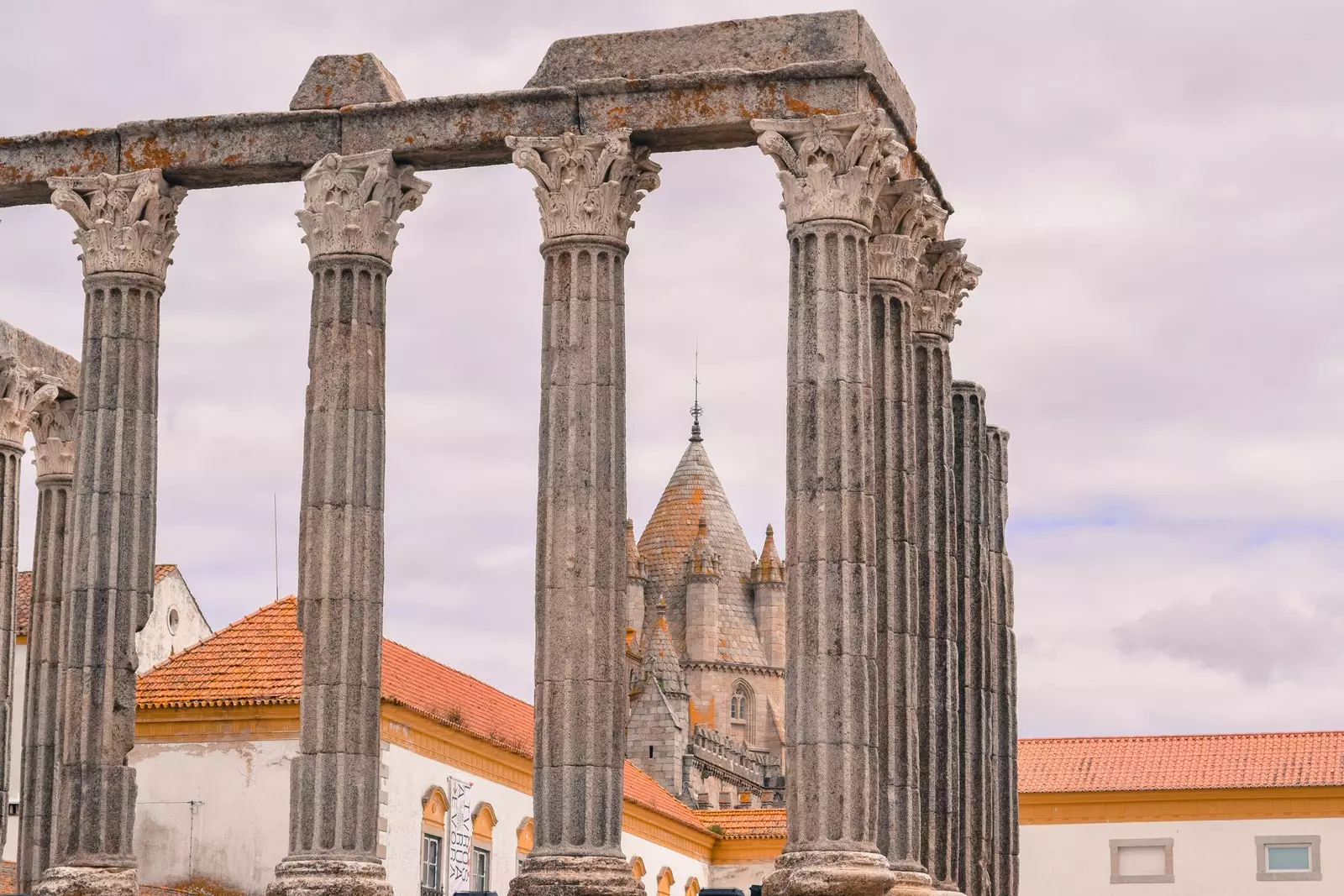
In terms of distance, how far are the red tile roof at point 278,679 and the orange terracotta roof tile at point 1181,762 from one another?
17.3 m

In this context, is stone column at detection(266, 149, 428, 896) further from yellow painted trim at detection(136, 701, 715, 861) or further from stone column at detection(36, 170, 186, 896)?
yellow painted trim at detection(136, 701, 715, 861)

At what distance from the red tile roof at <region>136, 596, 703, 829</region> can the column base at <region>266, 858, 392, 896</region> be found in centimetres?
1234

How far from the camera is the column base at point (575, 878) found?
93.8 ft

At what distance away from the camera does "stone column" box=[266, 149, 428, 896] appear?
29.9m

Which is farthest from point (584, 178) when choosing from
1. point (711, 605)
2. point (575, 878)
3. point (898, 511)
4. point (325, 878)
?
point (711, 605)

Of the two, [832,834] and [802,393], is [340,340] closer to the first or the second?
[802,393]

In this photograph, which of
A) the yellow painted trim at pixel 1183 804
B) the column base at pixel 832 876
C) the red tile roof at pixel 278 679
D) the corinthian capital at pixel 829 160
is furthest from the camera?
the yellow painted trim at pixel 1183 804

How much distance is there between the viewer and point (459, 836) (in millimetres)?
49469

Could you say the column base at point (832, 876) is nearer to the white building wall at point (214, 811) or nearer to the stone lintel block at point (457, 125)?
the stone lintel block at point (457, 125)

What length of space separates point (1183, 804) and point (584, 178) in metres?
39.4

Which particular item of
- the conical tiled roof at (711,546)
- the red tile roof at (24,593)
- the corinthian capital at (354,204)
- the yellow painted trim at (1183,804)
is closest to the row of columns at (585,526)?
the corinthian capital at (354,204)

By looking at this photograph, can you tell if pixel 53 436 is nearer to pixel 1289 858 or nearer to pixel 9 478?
pixel 9 478

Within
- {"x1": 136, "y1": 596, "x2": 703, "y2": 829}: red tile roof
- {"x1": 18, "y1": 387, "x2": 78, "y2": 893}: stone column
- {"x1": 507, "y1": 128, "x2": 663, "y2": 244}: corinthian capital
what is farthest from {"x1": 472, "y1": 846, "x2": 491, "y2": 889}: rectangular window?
{"x1": 507, "y1": 128, "x2": 663, "y2": 244}: corinthian capital

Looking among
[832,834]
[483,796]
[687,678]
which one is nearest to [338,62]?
[832,834]
